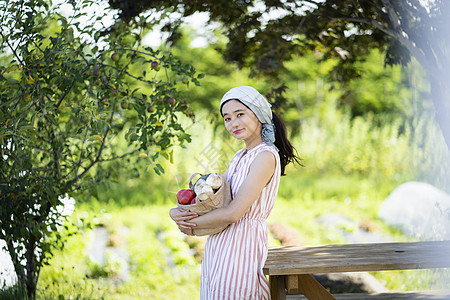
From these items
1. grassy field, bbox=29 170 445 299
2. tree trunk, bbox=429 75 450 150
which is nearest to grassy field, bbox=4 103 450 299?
grassy field, bbox=29 170 445 299

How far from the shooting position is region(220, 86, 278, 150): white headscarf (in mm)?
2229

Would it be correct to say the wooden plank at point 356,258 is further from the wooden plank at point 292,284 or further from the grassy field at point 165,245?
the grassy field at point 165,245

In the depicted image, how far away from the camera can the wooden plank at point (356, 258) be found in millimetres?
2254

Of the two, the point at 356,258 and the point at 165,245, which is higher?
the point at 356,258

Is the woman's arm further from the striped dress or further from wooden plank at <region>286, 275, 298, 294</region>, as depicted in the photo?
wooden plank at <region>286, 275, 298, 294</region>

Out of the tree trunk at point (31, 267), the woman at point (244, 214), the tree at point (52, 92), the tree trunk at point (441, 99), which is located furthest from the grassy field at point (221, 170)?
the woman at point (244, 214)

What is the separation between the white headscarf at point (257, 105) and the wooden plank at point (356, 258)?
1.83 ft

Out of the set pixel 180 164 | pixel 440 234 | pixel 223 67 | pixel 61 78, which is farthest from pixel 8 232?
pixel 223 67

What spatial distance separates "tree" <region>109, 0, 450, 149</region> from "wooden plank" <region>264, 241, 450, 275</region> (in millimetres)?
826

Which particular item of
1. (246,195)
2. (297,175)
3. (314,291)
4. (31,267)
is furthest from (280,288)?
(297,175)

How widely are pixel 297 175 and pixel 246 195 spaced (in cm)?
808

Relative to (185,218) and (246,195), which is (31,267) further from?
(246,195)

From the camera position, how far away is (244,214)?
225 centimetres

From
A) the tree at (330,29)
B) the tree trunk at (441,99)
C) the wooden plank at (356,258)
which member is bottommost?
the wooden plank at (356,258)
